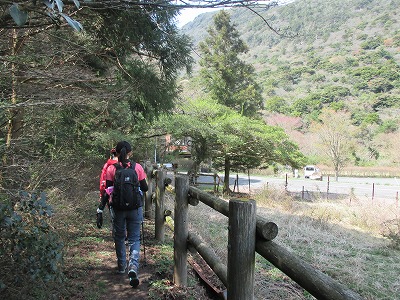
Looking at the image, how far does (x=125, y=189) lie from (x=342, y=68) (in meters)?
91.9

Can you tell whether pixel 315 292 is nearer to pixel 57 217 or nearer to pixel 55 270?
pixel 55 270

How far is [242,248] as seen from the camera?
1.87 metres

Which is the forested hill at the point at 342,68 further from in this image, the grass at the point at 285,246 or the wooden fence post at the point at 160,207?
the wooden fence post at the point at 160,207

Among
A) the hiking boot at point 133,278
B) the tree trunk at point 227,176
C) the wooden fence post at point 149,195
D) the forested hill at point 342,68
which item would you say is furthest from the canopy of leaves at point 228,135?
the hiking boot at point 133,278

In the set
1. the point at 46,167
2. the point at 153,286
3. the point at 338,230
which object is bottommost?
the point at 338,230

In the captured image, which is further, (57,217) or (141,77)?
(141,77)

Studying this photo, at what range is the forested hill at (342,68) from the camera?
46781 mm

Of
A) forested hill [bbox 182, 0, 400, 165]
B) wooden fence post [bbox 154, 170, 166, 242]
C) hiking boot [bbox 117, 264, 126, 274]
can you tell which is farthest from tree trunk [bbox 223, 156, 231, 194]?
hiking boot [bbox 117, 264, 126, 274]

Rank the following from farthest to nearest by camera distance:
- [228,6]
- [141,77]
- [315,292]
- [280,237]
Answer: [280,237], [141,77], [228,6], [315,292]

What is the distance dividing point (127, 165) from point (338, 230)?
714 cm

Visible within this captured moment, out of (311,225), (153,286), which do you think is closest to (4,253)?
(153,286)

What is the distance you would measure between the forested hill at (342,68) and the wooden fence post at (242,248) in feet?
76.8

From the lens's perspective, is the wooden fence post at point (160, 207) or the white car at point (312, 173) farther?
the white car at point (312, 173)

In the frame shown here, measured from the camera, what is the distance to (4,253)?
2.29m
